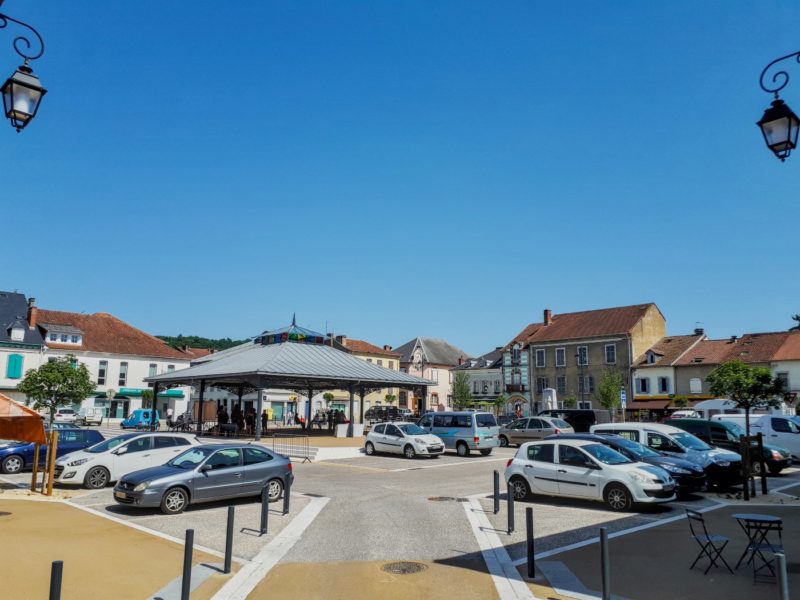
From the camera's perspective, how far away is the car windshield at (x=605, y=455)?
1403 centimetres

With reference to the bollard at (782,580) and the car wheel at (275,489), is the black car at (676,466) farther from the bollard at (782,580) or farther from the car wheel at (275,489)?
the bollard at (782,580)

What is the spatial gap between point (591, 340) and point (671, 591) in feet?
177

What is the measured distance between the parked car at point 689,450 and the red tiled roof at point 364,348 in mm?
61661

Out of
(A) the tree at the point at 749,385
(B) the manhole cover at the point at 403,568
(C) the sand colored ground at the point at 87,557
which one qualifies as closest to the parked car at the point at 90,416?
(C) the sand colored ground at the point at 87,557

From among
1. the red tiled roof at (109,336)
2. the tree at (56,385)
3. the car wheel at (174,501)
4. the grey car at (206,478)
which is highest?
the red tiled roof at (109,336)

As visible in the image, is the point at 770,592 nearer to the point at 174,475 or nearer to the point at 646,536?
the point at 646,536

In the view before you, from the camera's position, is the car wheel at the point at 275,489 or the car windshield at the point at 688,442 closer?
the car wheel at the point at 275,489

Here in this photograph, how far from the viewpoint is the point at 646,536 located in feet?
36.6

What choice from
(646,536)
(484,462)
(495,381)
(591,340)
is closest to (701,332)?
(591,340)

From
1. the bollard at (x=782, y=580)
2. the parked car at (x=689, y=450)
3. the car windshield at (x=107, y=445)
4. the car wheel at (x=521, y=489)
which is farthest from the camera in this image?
the car windshield at (x=107, y=445)

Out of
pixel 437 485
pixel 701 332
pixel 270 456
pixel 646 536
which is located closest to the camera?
pixel 646 536

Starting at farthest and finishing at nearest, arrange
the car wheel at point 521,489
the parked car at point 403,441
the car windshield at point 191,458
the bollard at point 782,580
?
the parked car at point 403,441 < the car wheel at point 521,489 < the car windshield at point 191,458 < the bollard at point 782,580

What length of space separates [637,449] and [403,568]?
9.61m

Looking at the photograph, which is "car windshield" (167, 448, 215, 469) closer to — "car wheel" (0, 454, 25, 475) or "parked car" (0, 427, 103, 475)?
"parked car" (0, 427, 103, 475)
